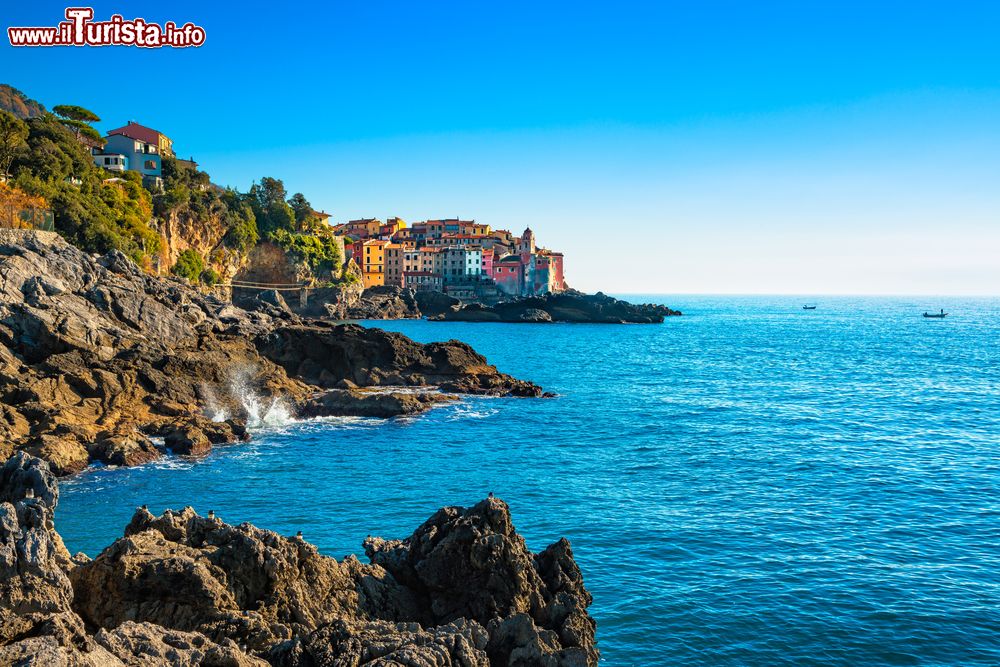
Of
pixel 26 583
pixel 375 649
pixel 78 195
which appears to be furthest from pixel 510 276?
pixel 26 583

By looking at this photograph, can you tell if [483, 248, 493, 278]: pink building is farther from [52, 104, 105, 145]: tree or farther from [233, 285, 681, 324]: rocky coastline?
[52, 104, 105, 145]: tree

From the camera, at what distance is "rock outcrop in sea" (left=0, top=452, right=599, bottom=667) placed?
9164mm

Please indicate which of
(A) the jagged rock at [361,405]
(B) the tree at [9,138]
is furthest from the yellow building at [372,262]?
(A) the jagged rock at [361,405]

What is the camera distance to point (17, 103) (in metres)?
180

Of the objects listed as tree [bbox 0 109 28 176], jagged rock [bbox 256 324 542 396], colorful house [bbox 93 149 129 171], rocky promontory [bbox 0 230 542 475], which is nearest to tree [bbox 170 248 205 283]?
colorful house [bbox 93 149 129 171]

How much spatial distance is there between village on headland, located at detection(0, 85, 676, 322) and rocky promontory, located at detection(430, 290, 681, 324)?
0.90ft

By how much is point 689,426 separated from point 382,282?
394 ft

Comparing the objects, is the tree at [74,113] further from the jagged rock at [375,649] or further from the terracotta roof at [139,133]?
the jagged rock at [375,649]

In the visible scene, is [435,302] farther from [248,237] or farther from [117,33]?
[117,33]

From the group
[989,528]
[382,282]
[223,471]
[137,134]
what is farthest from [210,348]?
[382,282]

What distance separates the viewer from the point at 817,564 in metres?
20.0

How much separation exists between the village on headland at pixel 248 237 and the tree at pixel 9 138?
4.0 inches

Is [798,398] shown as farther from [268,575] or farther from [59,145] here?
[59,145]

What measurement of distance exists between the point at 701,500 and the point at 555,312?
11330 cm
